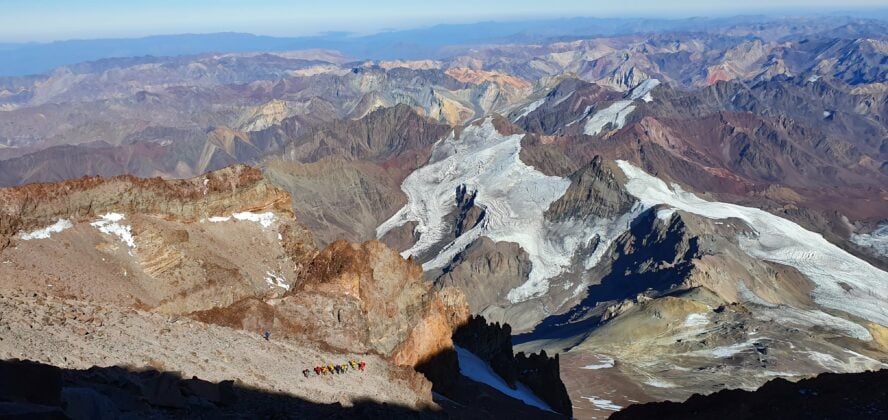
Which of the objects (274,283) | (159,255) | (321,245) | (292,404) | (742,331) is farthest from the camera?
(321,245)

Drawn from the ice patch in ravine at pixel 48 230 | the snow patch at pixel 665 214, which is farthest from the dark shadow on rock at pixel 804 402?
the snow patch at pixel 665 214

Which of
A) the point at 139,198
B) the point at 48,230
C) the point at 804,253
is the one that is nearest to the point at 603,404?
the point at 139,198

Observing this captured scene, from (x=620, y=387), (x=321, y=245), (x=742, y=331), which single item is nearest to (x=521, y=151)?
(x=321, y=245)

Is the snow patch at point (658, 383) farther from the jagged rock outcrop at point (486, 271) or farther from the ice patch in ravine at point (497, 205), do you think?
the ice patch in ravine at point (497, 205)

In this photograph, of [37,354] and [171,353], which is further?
[171,353]

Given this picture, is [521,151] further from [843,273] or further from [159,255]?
[159,255]

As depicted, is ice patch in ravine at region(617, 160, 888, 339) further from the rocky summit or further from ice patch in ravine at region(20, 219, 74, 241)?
ice patch in ravine at region(20, 219, 74, 241)

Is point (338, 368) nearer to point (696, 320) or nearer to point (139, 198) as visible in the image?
point (139, 198)
